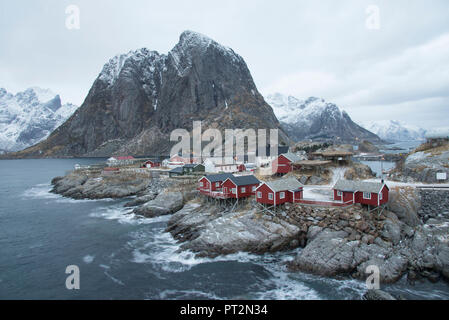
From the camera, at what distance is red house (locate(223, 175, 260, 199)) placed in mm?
39250

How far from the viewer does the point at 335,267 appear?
24.3 metres

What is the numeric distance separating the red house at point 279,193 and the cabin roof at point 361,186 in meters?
5.03

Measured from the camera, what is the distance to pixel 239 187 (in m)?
39.4

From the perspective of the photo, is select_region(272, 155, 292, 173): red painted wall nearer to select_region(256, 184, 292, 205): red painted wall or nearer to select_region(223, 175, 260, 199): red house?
select_region(223, 175, 260, 199): red house

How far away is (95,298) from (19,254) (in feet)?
53.0

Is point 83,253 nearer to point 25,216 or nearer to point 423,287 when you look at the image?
point 25,216

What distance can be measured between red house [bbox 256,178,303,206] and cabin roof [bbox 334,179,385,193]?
5.03m

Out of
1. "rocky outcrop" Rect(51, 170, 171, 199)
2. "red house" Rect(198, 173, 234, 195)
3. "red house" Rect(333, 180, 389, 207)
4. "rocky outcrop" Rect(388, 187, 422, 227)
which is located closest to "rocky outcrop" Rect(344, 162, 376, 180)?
"rocky outcrop" Rect(388, 187, 422, 227)

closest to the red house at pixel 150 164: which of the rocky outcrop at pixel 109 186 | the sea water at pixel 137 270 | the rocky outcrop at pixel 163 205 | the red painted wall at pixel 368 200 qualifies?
the rocky outcrop at pixel 109 186

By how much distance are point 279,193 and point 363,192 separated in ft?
31.9

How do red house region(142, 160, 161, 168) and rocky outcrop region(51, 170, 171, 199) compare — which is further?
red house region(142, 160, 161, 168)

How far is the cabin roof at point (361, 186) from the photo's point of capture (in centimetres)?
3061

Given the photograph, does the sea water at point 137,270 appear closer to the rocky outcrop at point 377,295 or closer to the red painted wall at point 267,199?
the rocky outcrop at point 377,295
